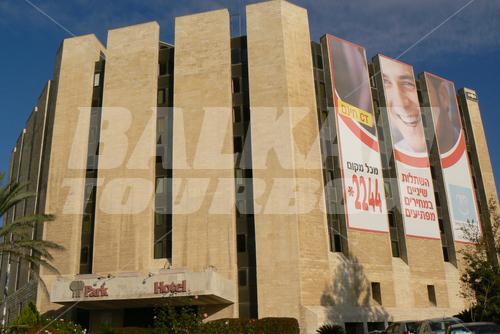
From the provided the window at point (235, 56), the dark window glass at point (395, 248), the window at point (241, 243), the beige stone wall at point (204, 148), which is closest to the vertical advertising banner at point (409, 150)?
the dark window glass at point (395, 248)

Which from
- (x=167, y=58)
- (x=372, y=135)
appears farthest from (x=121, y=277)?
(x=372, y=135)

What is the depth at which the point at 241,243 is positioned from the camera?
36.7m

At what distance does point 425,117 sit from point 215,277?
27.3 metres

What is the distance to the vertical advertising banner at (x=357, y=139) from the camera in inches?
1535

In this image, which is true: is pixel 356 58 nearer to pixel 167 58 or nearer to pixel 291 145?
pixel 291 145

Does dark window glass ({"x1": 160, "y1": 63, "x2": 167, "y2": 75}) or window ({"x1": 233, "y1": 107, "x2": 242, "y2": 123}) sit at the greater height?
dark window glass ({"x1": 160, "y1": 63, "x2": 167, "y2": 75})

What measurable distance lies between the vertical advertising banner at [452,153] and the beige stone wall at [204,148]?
20751 mm

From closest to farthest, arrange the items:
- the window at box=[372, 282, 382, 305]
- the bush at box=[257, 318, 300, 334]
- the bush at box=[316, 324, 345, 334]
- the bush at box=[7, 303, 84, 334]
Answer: the bush at box=[7, 303, 84, 334] < the bush at box=[257, 318, 300, 334] < the bush at box=[316, 324, 345, 334] < the window at box=[372, 282, 382, 305]

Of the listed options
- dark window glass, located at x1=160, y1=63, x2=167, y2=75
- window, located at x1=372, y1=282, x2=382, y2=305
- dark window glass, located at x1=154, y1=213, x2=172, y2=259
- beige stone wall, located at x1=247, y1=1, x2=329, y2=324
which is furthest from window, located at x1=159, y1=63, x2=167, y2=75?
window, located at x1=372, y1=282, x2=382, y2=305

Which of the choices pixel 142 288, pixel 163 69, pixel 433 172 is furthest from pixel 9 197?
pixel 433 172

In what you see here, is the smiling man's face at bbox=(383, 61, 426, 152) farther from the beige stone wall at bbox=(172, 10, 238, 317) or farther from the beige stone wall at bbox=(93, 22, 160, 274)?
the beige stone wall at bbox=(93, 22, 160, 274)

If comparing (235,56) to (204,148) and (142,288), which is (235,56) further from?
(142,288)

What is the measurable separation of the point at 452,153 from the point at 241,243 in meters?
23.5

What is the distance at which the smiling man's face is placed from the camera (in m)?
45.0
